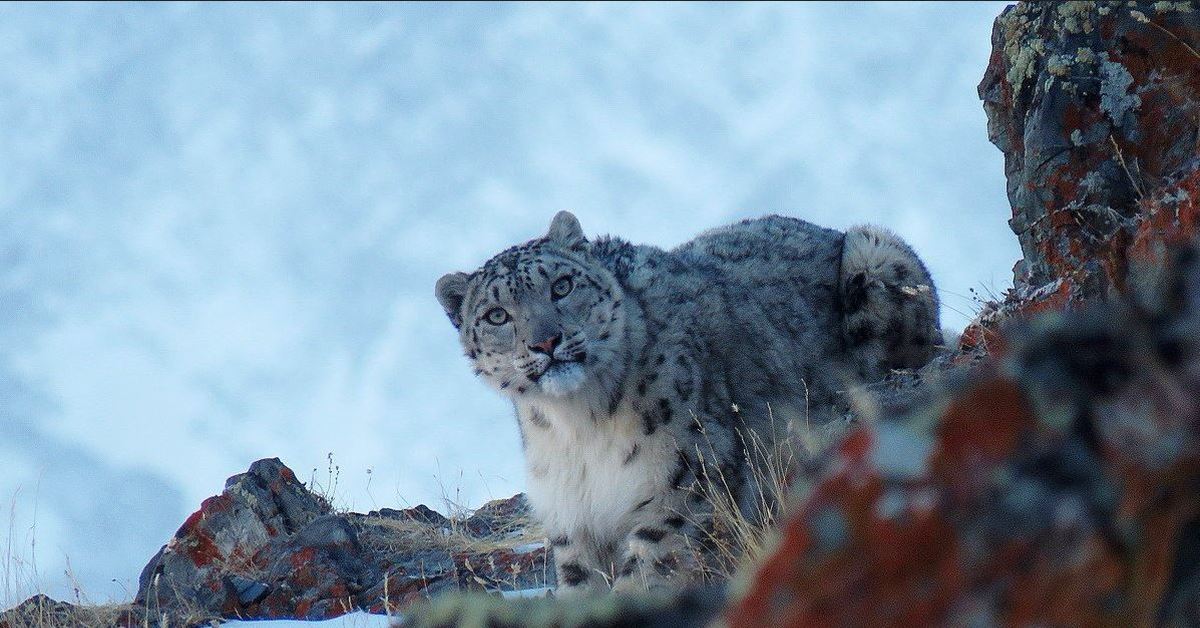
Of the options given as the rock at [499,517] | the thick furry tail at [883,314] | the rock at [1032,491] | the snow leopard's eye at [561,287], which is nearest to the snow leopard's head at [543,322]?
the snow leopard's eye at [561,287]

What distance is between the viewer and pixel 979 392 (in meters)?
1.78

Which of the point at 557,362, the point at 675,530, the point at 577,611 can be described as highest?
the point at 557,362

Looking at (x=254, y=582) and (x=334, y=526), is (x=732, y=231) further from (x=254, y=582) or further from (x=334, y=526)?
(x=254, y=582)

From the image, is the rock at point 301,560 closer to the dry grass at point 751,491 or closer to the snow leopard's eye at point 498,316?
the dry grass at point 751,491

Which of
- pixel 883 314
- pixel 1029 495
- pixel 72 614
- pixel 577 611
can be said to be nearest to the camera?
pixel 1029 495

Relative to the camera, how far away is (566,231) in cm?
875

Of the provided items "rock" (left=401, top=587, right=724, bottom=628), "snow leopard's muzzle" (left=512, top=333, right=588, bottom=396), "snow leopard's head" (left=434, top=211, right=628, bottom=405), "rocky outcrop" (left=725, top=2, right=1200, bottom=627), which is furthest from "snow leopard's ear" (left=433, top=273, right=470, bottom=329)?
"rocky outcrop" (left=725, top=2, right=1200, bottom=627)

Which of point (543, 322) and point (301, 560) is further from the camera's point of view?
point (301, 560)

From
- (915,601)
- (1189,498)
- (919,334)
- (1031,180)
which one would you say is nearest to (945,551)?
(915,601)

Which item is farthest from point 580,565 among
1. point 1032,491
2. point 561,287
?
point 1032,491

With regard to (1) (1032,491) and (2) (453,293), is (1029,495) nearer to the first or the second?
(1) (1032,491)

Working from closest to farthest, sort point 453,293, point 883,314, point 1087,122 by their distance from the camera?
point 453,293 → point 1087,122 → point 883,314

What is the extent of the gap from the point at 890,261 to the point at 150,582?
6.72 meters

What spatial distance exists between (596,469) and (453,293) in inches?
61.9
